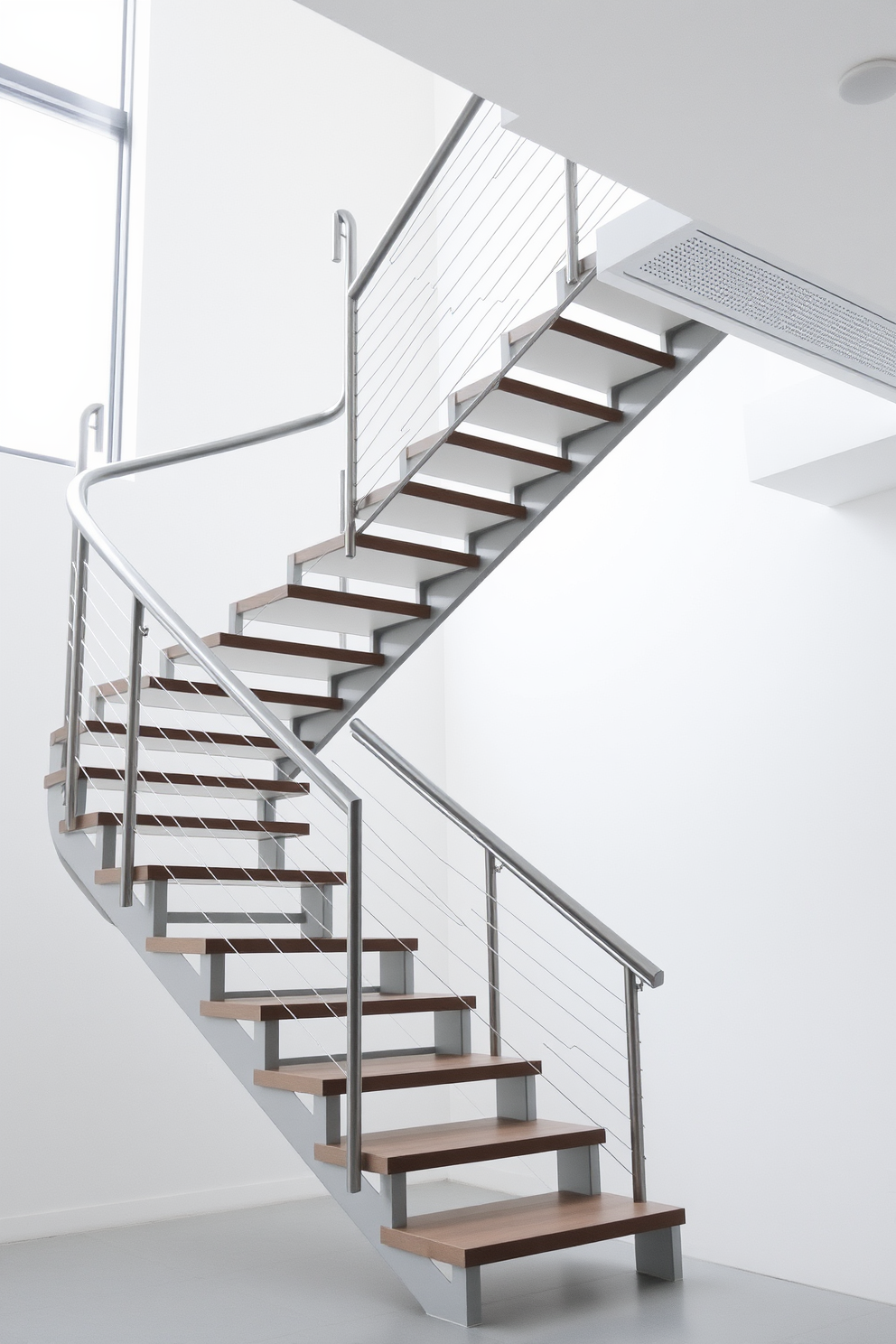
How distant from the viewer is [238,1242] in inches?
196

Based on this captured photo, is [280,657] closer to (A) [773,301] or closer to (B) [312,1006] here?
(B) [312,1006]

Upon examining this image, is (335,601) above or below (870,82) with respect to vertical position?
below

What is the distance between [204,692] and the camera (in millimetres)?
4621

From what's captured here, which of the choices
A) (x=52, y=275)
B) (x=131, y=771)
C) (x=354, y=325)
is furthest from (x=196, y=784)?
(x=52, y=275)

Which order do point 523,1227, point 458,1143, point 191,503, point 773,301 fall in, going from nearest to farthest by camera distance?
1. point 773,301
2. point 523,1227
3. point 458,1143
4. point 191,503

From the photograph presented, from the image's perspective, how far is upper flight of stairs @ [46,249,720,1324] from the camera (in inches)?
145

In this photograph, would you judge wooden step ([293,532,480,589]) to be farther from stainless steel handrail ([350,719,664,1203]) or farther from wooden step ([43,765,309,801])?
wooden step ([43,765,309,801])

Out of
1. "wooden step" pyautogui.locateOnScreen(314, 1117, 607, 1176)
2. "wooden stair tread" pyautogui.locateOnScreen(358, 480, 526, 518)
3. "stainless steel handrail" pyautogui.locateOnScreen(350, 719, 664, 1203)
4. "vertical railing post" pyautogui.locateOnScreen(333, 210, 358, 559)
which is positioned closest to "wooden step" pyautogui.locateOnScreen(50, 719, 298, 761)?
"stainless steel handrail" pyautogui.locateOnScreen(350, 719, 664, 1203)

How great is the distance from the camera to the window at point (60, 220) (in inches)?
239

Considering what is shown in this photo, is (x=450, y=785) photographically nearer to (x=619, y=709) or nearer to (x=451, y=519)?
(x=619, y=709)

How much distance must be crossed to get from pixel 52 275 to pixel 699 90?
4.64 m

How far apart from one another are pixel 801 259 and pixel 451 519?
1.70 metres

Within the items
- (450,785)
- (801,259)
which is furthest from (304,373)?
(801,259)

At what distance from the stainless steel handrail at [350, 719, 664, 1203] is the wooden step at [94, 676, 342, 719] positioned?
251 millimetres
